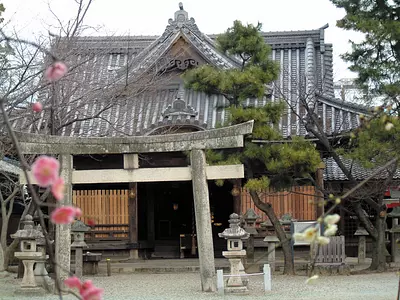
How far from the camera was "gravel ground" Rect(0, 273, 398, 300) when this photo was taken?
39.0 ft

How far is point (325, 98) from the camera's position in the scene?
19.7 meters

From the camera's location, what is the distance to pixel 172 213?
22.0 metres

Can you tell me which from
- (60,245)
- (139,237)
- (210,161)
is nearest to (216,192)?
(139,237)

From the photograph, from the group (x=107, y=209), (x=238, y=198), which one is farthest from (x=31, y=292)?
(x=238, y=198)

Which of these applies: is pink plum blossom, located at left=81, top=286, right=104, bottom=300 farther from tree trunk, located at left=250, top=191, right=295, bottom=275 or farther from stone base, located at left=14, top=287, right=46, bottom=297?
tree trunk, located at left=250, top=191, right=295, bottom=275

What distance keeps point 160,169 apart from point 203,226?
122cm

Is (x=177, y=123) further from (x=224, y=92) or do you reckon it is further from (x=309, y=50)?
(x=309, y=50)

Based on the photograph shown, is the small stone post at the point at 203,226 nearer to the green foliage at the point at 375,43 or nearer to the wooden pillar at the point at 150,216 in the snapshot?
the green foliage at the point at 375,43

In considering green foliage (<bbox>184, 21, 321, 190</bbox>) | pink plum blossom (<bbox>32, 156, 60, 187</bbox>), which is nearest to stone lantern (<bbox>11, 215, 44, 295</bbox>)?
green foliage (<bbox>184, 21, 321, 190</bbox>)

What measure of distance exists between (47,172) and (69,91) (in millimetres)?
12761

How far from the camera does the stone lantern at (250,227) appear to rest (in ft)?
58.0

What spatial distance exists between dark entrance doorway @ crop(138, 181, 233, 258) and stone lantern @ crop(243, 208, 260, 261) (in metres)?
2.96

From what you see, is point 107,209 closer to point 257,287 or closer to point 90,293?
point 257,287

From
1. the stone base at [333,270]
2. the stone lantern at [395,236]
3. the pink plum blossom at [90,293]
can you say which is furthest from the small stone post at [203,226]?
the pink plum blossom at [90,293]
